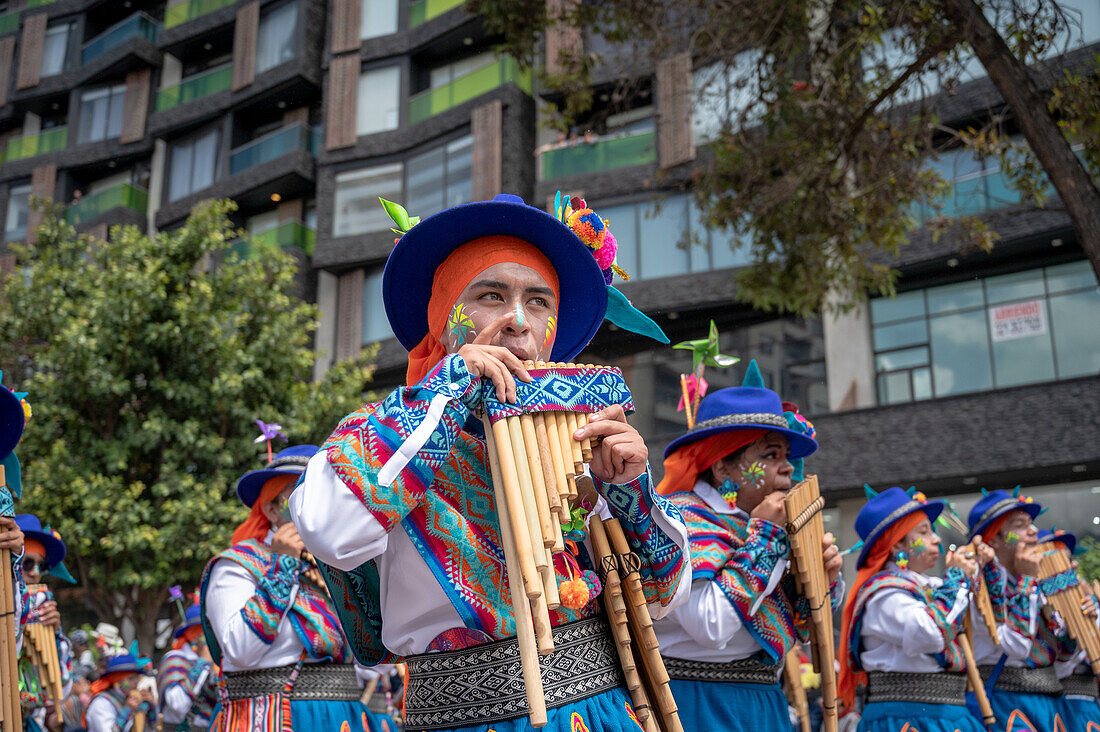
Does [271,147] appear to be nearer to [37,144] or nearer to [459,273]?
[37,144]

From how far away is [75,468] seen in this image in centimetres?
1446

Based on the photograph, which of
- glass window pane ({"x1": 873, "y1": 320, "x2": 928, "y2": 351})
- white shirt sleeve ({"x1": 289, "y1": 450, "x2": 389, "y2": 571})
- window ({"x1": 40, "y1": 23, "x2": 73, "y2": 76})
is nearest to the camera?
white shirt sleeve ({"x1": 289, "y1": 450, "x2": 389, "y2": 571})

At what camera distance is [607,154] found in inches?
913

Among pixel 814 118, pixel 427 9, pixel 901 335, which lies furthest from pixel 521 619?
pixel 427 9

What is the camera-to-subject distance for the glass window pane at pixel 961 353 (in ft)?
63.1

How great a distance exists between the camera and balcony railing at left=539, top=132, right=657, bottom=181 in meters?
23.0

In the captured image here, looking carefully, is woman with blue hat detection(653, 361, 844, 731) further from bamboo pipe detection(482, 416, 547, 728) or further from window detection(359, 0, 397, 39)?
window detection(359, 0, 397, 39)

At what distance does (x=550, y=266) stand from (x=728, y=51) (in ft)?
20.9

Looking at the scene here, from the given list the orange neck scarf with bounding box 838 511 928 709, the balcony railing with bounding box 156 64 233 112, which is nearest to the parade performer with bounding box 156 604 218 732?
the orange neck scarf with bounding box 838 511 928 709

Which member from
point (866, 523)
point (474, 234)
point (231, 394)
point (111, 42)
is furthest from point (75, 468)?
point (111, 42)

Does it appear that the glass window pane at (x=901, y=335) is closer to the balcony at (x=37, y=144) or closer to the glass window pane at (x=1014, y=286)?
the glass window pane at (x=1014, y=286)

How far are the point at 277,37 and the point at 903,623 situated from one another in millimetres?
28079

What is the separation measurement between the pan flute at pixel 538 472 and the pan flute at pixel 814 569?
1654 millimetres

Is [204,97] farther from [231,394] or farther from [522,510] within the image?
[522,510]
